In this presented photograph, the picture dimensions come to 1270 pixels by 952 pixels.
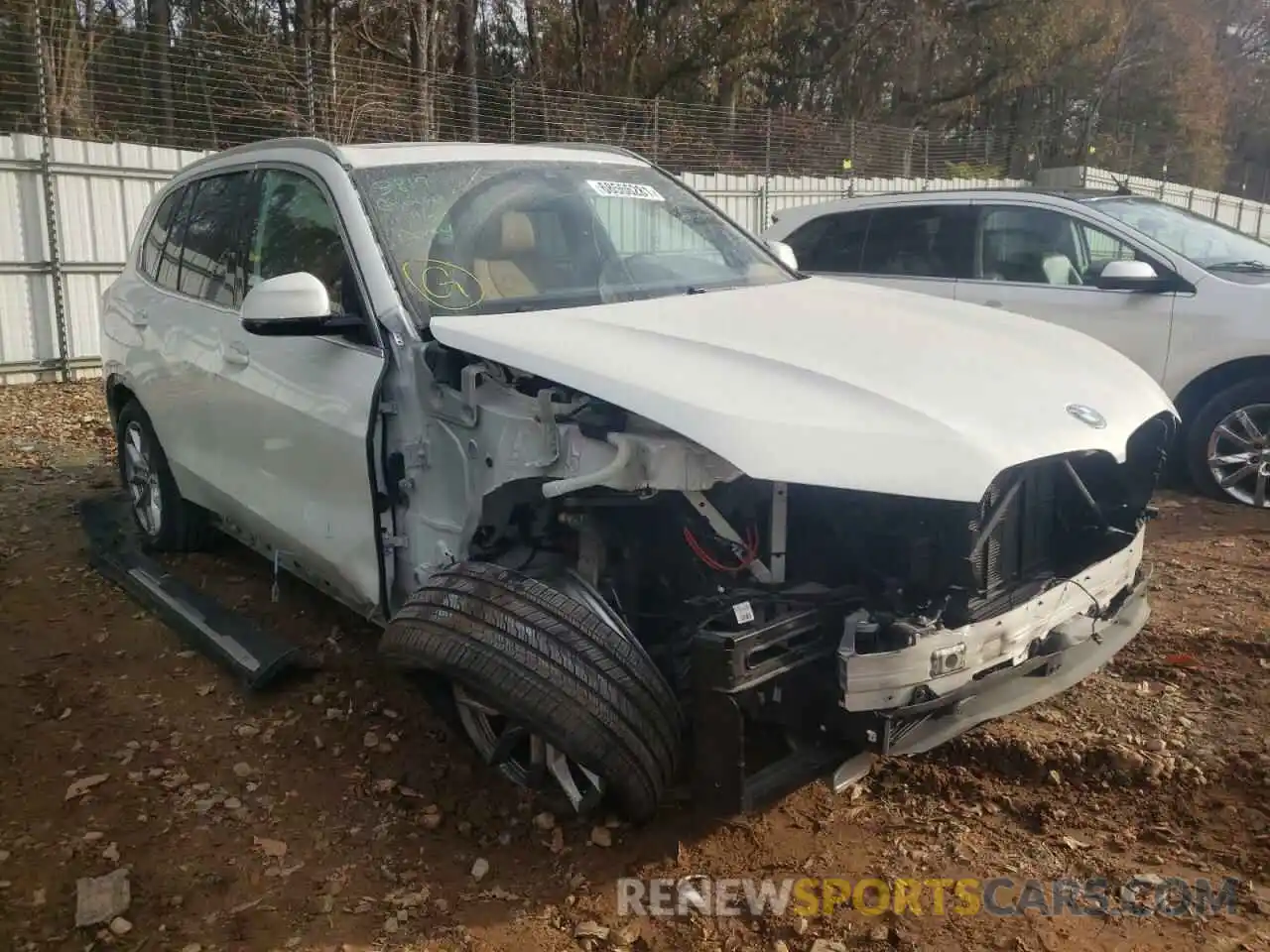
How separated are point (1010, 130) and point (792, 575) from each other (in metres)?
36.8

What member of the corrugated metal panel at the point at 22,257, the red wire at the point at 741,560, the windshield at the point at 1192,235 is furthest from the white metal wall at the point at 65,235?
the red wire at the point at 741,560

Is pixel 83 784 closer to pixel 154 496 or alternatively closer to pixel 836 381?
pixel 154 496

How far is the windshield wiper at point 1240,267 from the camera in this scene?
636cm

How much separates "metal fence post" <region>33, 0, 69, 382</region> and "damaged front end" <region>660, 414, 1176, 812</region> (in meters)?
9.27

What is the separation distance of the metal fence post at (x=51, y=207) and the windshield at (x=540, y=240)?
25.8ft

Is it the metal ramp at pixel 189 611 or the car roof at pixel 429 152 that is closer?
the car roof at pixel 429 152

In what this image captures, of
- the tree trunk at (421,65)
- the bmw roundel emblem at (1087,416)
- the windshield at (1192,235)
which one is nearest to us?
the bmw roundel emblem at (1087,416)

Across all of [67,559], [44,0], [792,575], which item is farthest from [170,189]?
[44,0]

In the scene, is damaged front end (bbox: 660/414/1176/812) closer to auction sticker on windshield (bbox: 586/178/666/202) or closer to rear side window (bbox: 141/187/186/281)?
auction sticker on windshield (bbox: 586/178/666/202)

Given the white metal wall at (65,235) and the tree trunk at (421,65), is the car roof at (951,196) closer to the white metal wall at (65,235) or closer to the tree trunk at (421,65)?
the white metal wall at (65,235)

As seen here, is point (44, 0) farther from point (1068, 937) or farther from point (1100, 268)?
point (1068, 937)

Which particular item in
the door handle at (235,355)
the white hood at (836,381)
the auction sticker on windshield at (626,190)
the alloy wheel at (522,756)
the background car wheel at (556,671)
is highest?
the auction sticker on windshield at (626,190)

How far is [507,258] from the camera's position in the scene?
3.71 m

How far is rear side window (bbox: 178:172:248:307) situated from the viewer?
14.4 ft
